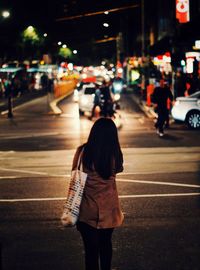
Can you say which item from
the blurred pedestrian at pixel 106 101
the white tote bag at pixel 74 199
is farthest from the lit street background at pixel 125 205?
the blurred pedestrian at pixel 106 101

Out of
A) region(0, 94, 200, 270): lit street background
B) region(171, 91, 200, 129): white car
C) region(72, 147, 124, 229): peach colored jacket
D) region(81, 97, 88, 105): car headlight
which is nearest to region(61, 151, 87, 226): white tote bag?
region(72, 147, 124, 229): peach colored jacket

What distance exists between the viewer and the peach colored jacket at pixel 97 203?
588 centimetres

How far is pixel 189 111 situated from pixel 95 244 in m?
19.3

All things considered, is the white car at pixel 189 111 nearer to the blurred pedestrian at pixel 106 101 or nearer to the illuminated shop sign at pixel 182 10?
the blurred pedestrian at pixel 106 101

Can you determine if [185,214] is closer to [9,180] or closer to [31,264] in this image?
[31,264]

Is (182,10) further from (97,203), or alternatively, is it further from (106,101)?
(97,203)

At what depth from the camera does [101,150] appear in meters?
5.89

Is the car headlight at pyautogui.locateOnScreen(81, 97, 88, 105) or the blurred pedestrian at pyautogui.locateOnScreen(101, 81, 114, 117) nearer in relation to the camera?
the blurred pedestrian at pyautogui.locateOnScreen(101, 81, 114, 117)

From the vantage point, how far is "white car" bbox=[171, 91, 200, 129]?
2462 cm

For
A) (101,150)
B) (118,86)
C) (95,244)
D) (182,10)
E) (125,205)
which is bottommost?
(118,86)

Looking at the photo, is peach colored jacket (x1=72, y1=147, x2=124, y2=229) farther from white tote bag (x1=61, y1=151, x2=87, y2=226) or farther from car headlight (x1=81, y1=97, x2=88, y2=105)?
car headlight (x1=81, y1=97, x2=88, y2=105)

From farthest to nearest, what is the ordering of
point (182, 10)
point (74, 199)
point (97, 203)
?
1. point (182, 10)
2. point (97, 203)
3. point (74, 199)

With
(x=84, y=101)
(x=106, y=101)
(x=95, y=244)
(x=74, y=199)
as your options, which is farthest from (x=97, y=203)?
(x=84, y=101)

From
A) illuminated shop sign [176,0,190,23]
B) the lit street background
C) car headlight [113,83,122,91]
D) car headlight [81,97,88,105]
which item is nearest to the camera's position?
the lit street background
